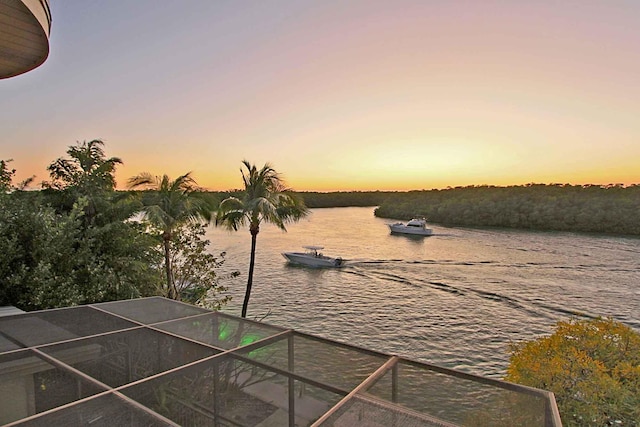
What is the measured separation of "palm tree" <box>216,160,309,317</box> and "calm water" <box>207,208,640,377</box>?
4.64m

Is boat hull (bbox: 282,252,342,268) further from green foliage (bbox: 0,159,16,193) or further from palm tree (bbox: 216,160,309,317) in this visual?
green foliage (bbox: 0,159,16,193)

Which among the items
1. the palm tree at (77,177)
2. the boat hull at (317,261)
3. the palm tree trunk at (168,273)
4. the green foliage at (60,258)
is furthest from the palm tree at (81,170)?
the boat hull at (317,261)

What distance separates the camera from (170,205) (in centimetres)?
1205

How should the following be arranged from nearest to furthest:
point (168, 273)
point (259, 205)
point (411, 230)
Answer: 1. point (168, 273)
2. point (259, 205)
3. point (411, 230)

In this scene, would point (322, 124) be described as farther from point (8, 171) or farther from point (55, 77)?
point (8, 171)

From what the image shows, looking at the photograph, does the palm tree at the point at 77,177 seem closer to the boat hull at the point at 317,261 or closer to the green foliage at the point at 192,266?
the green foliage at the point at 192,266

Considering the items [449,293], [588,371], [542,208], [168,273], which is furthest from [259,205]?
[542,208]

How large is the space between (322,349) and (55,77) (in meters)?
10.6

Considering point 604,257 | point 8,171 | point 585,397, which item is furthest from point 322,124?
point 604,257

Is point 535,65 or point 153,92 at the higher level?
point 535,65

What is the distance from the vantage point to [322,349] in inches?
110

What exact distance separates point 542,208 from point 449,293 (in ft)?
118

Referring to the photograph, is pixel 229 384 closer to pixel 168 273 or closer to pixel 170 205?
pixel 168 273

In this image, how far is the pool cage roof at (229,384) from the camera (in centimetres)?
186
